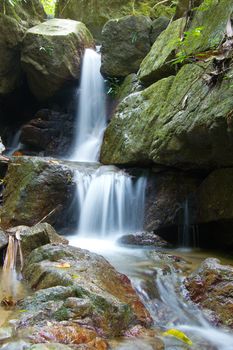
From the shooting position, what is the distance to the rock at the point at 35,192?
6012mm

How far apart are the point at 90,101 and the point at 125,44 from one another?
174cm

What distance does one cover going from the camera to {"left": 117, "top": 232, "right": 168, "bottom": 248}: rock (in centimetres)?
592

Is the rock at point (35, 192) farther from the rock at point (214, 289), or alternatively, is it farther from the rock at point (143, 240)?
the rock at point (214, 289)

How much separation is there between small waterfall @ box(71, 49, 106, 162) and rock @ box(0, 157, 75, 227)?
347 cm

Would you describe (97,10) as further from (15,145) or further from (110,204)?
(110,204)

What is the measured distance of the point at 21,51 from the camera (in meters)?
9.91

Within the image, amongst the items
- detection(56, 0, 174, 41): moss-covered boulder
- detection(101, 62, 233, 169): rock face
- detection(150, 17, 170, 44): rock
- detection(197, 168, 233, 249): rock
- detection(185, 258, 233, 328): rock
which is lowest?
detection(185, 258, 233, 328): rock

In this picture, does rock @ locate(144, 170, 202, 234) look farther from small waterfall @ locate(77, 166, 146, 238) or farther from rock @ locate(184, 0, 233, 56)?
rock @ locate(184, 0, 233, 56)

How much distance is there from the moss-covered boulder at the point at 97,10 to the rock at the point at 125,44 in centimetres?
202

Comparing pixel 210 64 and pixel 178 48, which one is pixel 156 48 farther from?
pixel 210 64

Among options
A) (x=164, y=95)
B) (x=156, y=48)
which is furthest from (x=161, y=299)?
(x=156, y=48)

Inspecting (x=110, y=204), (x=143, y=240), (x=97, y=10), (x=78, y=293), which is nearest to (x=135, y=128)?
(x=110, y=204)

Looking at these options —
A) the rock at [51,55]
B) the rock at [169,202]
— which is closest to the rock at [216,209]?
the rock at [169,202]

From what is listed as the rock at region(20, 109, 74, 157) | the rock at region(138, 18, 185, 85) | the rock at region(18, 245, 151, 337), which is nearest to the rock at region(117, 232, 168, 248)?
the rock at region(18, 245, 151, 337)
